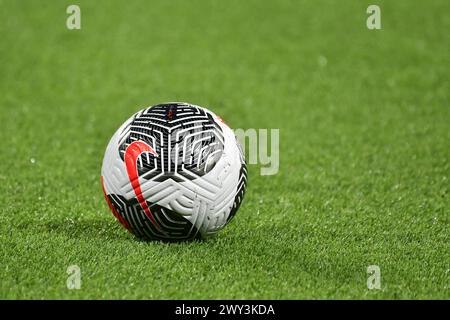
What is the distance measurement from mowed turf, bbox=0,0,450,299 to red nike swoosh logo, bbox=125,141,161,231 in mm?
353

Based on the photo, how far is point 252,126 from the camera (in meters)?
9.84

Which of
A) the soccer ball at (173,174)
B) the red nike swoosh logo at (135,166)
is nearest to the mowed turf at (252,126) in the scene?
the soccer ball at (173,174)

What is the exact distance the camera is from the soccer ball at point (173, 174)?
18.2 feet

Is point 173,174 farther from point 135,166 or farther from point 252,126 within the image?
point 252,126

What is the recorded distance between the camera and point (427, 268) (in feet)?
18.5

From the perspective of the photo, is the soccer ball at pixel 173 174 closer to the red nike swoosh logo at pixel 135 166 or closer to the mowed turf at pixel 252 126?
the red nike swoosh logo at pixel 135 166

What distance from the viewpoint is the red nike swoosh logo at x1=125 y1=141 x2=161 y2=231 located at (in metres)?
5.58

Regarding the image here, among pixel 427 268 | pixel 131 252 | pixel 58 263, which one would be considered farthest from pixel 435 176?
pixel 58 263

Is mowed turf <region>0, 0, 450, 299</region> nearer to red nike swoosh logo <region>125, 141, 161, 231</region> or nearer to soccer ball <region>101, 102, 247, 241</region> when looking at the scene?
soccer ball <region>101, 102, 247, 241</region>

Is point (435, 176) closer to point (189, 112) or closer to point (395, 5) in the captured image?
point (189, 112)

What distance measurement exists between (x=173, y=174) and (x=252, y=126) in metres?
4.39

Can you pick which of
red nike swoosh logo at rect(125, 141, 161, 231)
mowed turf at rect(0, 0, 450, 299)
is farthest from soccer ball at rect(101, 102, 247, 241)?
mowed turf at rect(0, 0, 450, 299)
